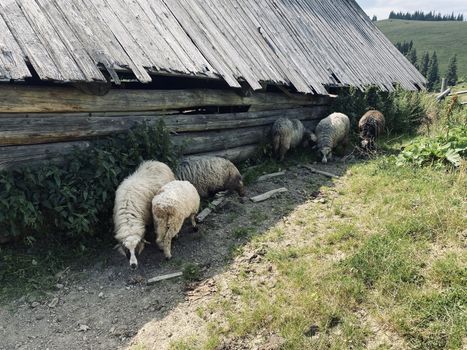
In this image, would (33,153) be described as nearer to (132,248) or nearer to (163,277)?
(132,248)

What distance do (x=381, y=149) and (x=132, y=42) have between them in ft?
25.6

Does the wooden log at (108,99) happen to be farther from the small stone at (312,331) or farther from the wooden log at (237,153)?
the small stone at (312,331)

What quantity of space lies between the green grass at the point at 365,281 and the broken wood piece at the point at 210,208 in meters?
1.21

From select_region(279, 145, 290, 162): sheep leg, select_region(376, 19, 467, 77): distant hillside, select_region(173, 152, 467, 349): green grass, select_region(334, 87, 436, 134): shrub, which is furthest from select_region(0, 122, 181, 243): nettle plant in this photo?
select_region(376, 19, 467, 77): distant hillside

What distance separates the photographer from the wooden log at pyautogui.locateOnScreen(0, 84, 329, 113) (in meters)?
5.36

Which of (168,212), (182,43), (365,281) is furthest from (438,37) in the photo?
(168,212)

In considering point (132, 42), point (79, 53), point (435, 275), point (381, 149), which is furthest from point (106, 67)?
point (381, 149)

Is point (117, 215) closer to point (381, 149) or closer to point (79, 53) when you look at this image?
point (79, 53)

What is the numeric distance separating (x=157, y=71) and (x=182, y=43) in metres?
1.42

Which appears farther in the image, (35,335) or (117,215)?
(117,215)

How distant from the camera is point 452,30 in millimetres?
140250

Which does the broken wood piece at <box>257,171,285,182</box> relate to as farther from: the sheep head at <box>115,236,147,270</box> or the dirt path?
the sheep head at <box>115,236,147,270</box>

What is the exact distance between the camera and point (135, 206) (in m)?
5.68

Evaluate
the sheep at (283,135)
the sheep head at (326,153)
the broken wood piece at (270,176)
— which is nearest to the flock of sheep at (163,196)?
the broken wood piece at (270,176)
